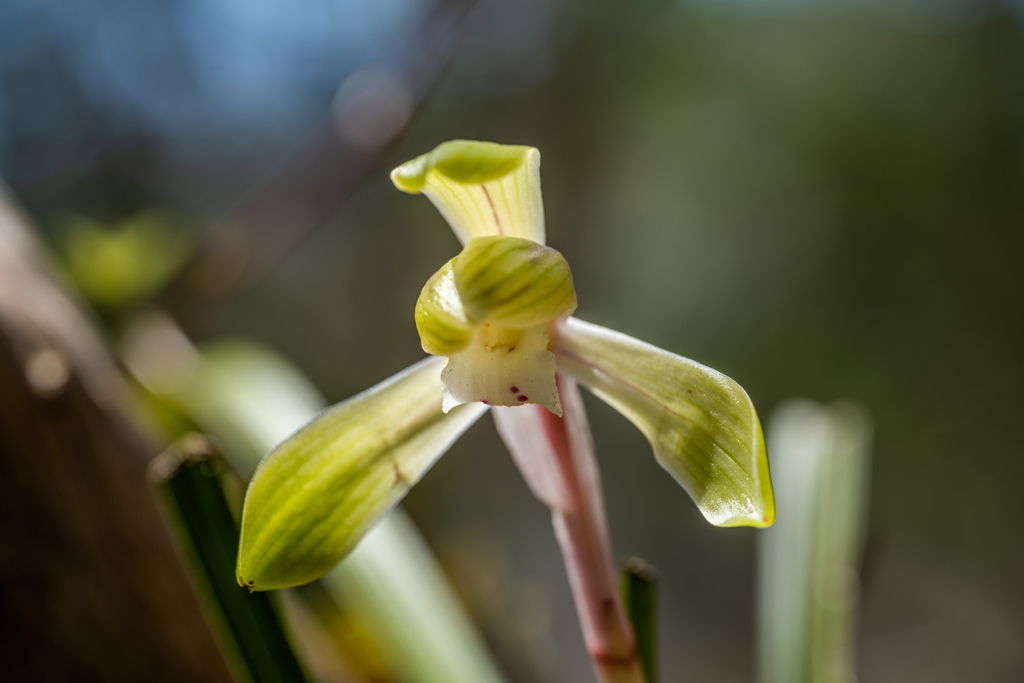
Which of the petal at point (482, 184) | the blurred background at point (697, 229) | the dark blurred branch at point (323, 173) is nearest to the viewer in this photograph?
the petal at point (482, 184)

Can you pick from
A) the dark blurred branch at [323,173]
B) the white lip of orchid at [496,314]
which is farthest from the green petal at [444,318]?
the dark blurred branch at [323,173]

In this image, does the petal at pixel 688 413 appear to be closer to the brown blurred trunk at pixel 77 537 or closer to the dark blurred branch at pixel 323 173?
the brown blurred trunk at pixel 77 537

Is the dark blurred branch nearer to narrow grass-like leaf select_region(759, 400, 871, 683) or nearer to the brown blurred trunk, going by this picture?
the brown blurred trunk

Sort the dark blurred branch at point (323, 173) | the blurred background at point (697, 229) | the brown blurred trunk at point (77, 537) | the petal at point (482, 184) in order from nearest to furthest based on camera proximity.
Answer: the petal at point (482, 184) < the brown blurred trunk at point (77, 537) < the dark blurred branch at point (323, 173) < the blurred background at point (697, 229)

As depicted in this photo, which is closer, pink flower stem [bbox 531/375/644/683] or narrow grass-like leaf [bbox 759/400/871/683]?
pink flower stem [bbox 531/375/644/683]

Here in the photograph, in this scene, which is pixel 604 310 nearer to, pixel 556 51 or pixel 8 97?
pixel 556 51

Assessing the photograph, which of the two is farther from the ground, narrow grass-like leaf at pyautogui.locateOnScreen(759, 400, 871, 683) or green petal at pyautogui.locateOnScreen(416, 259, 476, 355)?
green petal at pyautogui.locateOnScreen(416, 259, 476, 355)

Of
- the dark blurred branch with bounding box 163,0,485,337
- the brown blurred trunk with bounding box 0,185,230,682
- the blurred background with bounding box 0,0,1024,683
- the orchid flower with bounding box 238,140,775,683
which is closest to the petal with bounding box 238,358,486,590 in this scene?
the orchid flower with bounding box 238,140,775,683
